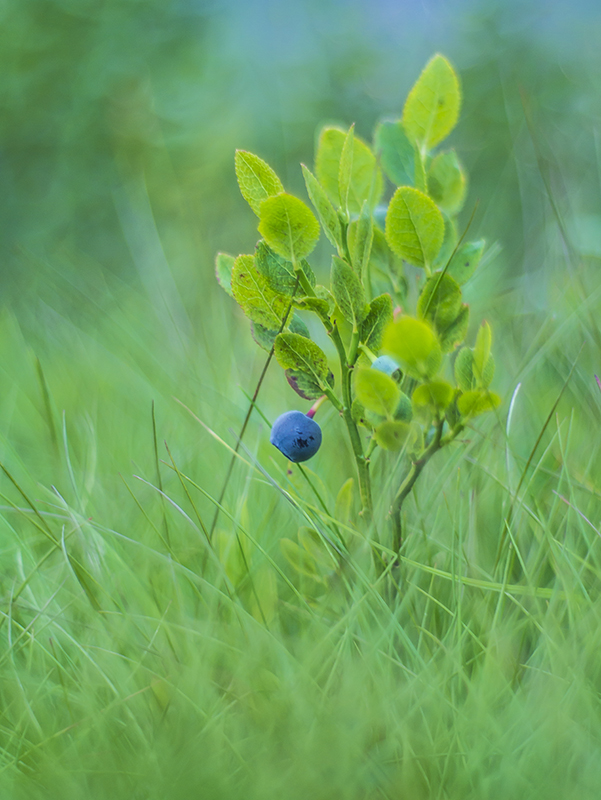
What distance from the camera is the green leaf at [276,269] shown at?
0.43 meters

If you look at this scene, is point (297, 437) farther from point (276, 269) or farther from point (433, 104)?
point (433, 104)

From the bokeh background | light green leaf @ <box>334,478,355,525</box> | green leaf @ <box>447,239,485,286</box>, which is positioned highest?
the bokeh background

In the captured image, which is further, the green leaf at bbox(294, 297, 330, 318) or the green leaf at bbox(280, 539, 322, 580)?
the green leaf at bbox(280, 539, 322, 580)

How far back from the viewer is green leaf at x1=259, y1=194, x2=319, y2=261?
40 centimetres

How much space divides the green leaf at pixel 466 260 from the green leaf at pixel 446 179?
0.05 m

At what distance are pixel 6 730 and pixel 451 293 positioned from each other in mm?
402

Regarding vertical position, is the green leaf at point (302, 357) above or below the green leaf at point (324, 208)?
below

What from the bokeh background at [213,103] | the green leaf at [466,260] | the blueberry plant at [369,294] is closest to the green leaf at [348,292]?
the blueberry plant at [369,294]

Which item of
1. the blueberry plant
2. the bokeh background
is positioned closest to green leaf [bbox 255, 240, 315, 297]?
the blueberry plant

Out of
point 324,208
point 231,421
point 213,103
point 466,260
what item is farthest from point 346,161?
point 213,103

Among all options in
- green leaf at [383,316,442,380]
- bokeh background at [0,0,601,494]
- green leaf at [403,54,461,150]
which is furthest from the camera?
bokeh background at [0,0,601,494]

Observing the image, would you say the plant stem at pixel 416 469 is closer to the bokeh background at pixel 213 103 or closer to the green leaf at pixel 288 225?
the green leaf at pixel 288 225

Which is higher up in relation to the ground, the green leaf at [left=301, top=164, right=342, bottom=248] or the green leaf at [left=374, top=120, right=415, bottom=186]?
the green leaf at [left=374, top=120, right=415, bottom=186]

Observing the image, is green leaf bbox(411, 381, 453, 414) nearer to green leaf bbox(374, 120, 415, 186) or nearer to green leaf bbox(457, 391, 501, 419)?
green leaf bbox(457, 391, 501, 419)
